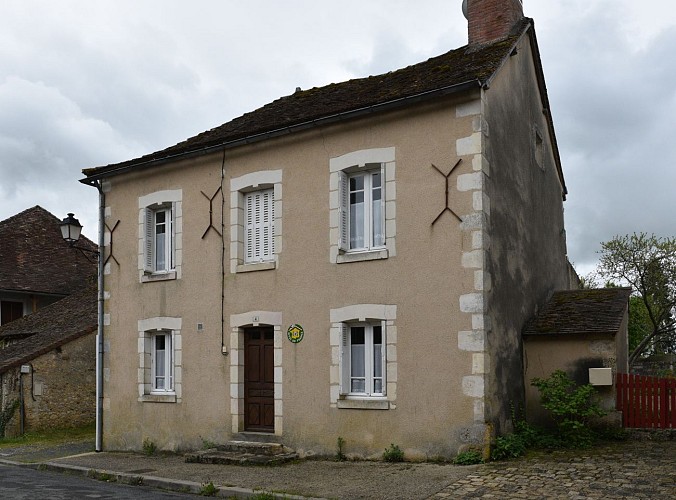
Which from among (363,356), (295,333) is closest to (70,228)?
(295,333)

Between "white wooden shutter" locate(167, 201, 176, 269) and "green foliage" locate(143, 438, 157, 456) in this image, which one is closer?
"green foliage" locate(143, 438, 157, 456)

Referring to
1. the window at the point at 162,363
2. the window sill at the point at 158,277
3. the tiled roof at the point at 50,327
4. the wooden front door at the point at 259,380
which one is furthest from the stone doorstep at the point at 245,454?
the tiled roof at the point at 50,327

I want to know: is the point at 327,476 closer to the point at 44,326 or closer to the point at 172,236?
the point at 172,236

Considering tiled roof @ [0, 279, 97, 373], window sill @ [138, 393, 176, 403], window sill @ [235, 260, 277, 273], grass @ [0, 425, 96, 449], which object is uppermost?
window sill @ [235, 260, 277, 273]

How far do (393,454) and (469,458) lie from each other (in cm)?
125

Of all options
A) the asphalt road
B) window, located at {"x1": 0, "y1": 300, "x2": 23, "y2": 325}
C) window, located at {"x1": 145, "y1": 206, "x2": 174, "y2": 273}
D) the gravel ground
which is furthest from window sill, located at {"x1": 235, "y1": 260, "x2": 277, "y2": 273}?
window, located at {"x1": 0, "y1": 300, "x2": 23, "y2": 325}

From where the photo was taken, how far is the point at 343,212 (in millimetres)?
12211

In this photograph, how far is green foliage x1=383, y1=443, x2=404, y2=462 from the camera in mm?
10969

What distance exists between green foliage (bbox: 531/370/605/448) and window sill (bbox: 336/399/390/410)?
2551mm

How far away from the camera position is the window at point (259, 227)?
13125 millimetres

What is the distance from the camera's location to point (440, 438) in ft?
35.1

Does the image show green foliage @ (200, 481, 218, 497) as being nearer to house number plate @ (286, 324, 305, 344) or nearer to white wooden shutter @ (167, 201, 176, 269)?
house number plate @ (286, 324, 305, 344)

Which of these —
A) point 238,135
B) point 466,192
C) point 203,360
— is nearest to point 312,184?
point 238,135

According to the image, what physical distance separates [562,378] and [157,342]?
7783mm
